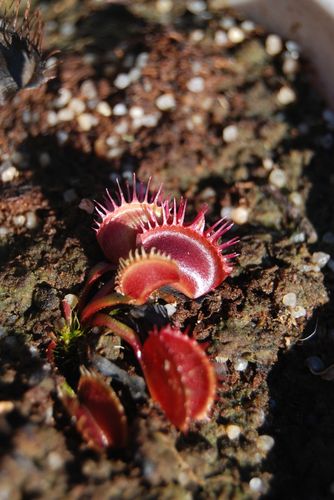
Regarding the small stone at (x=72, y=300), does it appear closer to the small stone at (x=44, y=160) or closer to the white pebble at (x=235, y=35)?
the small stone at (x=44, y=160)

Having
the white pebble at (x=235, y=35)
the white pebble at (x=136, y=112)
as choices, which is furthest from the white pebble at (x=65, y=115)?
the white pebble at (x=235, y=35)

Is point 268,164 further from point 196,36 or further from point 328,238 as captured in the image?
point 196,36

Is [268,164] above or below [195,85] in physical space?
below

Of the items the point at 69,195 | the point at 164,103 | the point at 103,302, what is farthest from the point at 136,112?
the point at 103,302

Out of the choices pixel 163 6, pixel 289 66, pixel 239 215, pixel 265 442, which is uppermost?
pixel 163 6

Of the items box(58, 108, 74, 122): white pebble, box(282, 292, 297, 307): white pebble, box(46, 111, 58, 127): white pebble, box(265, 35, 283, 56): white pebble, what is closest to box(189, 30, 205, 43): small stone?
box(265, 35, 283, 56): white pebble

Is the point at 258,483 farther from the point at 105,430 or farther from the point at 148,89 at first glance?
the point at 148,89
